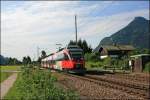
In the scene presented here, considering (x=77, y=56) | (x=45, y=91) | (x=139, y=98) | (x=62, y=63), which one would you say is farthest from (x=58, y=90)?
(x=62, y=63)

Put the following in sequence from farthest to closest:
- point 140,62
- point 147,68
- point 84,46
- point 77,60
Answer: point 84,46
point 140,62
point 147,68
point 77,60

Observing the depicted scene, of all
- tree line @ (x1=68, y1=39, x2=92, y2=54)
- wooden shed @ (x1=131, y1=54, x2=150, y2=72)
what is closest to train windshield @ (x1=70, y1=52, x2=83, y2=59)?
wooden shed @ (x1=131, y1=54, x2=150, y2=72)

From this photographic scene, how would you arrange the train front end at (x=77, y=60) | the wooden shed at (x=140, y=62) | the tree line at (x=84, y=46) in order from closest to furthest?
1. the train front end at (x=77, y=60)
2. the wooden shed at (x=140, y=62)
3. the tree line at (x=84, y=46)

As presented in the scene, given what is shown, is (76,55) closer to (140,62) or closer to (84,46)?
(140,62)

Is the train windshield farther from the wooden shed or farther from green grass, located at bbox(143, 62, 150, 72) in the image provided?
the wooden shed

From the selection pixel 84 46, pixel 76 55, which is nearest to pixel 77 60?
pixel 76 55

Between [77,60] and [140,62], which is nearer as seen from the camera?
[77,60]

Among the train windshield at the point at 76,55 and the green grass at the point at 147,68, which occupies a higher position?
the train windshield at the point at 76,55

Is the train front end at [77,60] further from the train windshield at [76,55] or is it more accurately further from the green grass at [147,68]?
the green grass at [147,68]

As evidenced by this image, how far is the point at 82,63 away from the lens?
153ft

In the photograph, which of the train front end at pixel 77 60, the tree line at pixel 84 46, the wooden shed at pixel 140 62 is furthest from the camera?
the tree line at pixel 84 46

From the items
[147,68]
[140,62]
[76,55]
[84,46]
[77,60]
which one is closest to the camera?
[77,60]

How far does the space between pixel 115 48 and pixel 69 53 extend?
5456cm

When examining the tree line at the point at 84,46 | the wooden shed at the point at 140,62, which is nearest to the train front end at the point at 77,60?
the wooden shed at the point at 140,62
